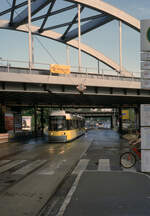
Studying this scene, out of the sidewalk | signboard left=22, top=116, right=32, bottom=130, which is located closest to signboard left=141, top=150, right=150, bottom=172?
the sidewalk

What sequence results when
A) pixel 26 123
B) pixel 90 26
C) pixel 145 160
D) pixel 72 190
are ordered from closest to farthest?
pixel 72 190, pixel 145 160, pixel 26 123, pixel 90 26

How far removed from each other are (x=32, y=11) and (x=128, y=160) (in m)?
37.1

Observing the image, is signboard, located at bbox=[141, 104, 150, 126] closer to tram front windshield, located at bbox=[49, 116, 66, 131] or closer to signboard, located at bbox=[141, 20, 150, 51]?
signboard, located at bbox=[141, 20, 150, 51]

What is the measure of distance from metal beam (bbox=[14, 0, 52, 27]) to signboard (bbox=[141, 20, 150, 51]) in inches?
1285

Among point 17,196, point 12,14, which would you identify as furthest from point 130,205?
point 12,14

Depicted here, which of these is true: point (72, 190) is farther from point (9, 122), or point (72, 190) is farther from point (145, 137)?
point (9, 122)

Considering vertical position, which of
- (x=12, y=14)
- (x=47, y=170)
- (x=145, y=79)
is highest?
(x=12, y=14)

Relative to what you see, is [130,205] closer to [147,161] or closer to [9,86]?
[147,161]

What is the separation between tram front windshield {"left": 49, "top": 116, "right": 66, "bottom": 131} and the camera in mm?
28062

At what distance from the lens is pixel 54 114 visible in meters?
28.4

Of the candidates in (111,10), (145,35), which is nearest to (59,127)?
(145,35)

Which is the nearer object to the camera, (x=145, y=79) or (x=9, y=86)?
(x=145, y=79)

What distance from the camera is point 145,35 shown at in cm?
1060

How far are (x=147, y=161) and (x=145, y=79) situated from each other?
3125mm
